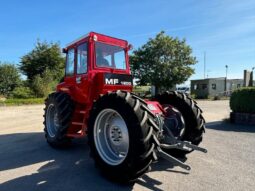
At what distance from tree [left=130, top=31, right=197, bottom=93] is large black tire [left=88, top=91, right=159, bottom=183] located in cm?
2704

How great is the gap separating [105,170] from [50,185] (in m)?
0.89

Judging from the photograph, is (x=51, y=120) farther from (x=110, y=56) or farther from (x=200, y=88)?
(x=200, y=88)

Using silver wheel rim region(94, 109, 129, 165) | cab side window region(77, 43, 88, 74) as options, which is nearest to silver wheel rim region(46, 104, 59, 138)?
cab side window region(77, 43, 88, 74)

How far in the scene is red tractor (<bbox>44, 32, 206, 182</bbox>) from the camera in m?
3.83

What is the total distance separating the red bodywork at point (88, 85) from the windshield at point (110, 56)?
0.08m

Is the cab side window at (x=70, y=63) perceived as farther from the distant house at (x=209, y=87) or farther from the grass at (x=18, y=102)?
the distant house at (x=209, y=87)

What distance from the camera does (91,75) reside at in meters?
5.76

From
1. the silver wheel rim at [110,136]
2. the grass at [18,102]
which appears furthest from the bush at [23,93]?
the silver wheel rim at [110,136]

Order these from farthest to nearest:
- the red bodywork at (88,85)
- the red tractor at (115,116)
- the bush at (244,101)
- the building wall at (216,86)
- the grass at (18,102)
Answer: the building wall at (216,86)
the grass at (18,102)
the bush at (244,101)
the red bodywork at (88,85)
the red tractor at (115,116)

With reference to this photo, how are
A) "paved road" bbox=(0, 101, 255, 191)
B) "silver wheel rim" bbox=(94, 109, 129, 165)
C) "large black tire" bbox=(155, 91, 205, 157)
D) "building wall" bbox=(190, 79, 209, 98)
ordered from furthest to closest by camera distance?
"building wall" bbox=(190, 79, 209, 98) → "large black tire" bbox=(155, 91, 205, 157) → "silver wheel rim" bbox=(94, 109, 129, 165) → "paved road" bbox=(0, 101, 255, 191)

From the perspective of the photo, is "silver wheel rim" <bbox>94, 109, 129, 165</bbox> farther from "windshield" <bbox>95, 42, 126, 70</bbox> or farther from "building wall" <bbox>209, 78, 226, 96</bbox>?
"building wall" <bbox>209, 78, 226, 96</bbox>

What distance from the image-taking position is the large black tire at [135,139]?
12.2ft

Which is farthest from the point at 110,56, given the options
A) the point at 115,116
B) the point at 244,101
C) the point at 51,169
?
the point at 244,101

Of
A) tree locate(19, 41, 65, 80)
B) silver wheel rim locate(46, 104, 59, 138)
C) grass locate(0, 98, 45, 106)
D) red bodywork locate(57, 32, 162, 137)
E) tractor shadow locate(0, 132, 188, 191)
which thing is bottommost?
tractor shadow locate(0, 132, 188, 191)
